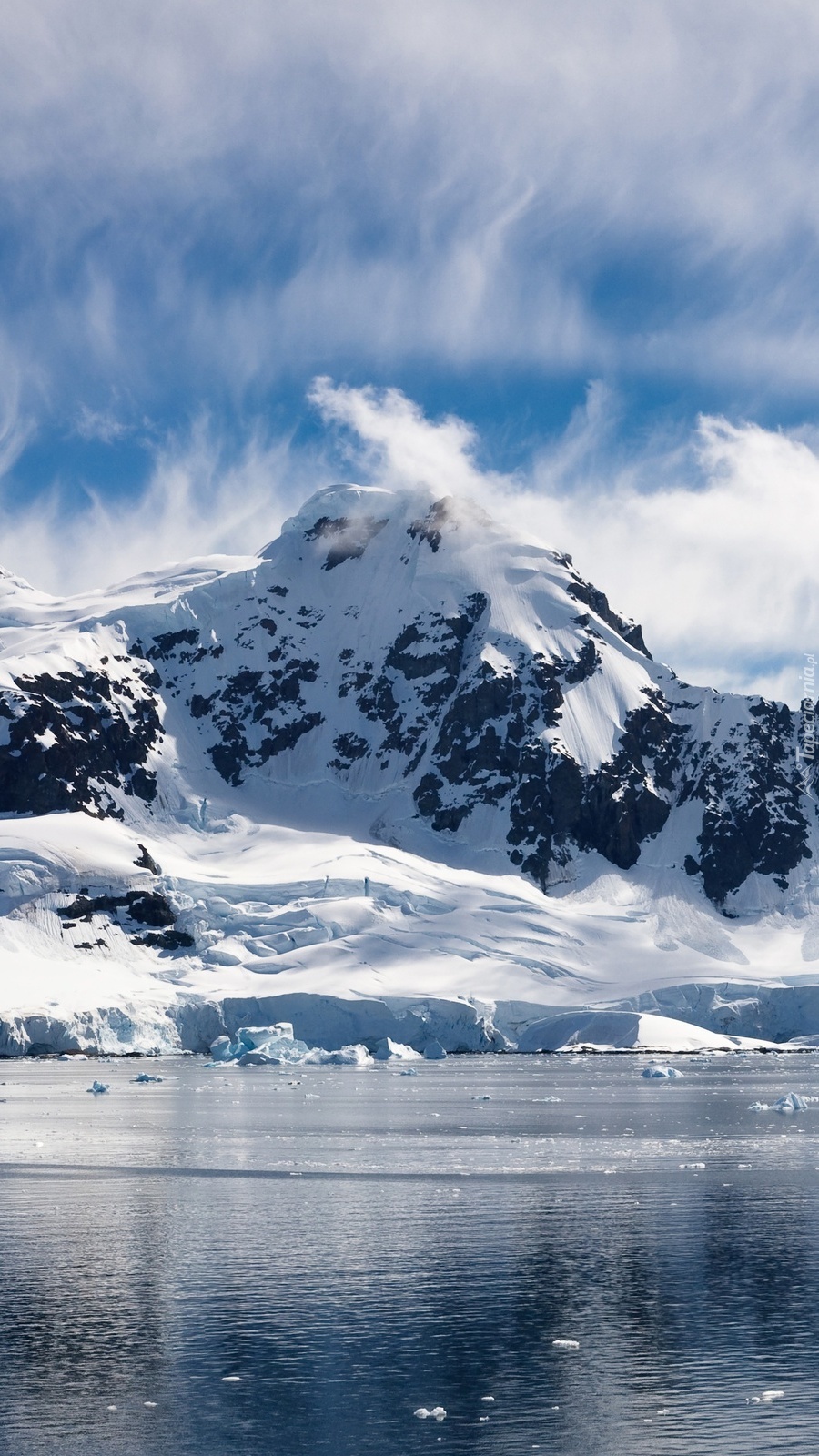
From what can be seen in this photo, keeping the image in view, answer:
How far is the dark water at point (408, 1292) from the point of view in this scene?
1992 cm

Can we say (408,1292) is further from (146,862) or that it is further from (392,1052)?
(146,862)

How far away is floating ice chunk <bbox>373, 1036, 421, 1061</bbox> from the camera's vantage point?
144 meters

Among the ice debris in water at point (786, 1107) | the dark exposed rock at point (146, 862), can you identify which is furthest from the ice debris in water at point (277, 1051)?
the ice debris in water at point (786, 1107)

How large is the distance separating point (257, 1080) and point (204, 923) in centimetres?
8277

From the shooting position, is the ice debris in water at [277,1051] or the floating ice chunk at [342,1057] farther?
the floating ice chunk at [342,1057]

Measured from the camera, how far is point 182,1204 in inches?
1553

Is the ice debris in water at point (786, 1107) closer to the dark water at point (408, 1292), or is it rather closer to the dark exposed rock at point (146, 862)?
the dark water at point (408, 1292)

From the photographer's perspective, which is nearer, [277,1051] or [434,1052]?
[277,1051]

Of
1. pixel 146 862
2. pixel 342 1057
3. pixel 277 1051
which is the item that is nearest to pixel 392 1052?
pixel 342 1057

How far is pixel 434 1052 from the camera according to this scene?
482 ft

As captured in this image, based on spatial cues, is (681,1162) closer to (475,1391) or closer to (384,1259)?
(384,1259)

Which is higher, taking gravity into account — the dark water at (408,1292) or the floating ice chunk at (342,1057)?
the floating ice chunk at (342,1057)

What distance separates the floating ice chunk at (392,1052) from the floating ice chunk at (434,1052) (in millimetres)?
1015

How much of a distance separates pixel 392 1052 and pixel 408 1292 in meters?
118
